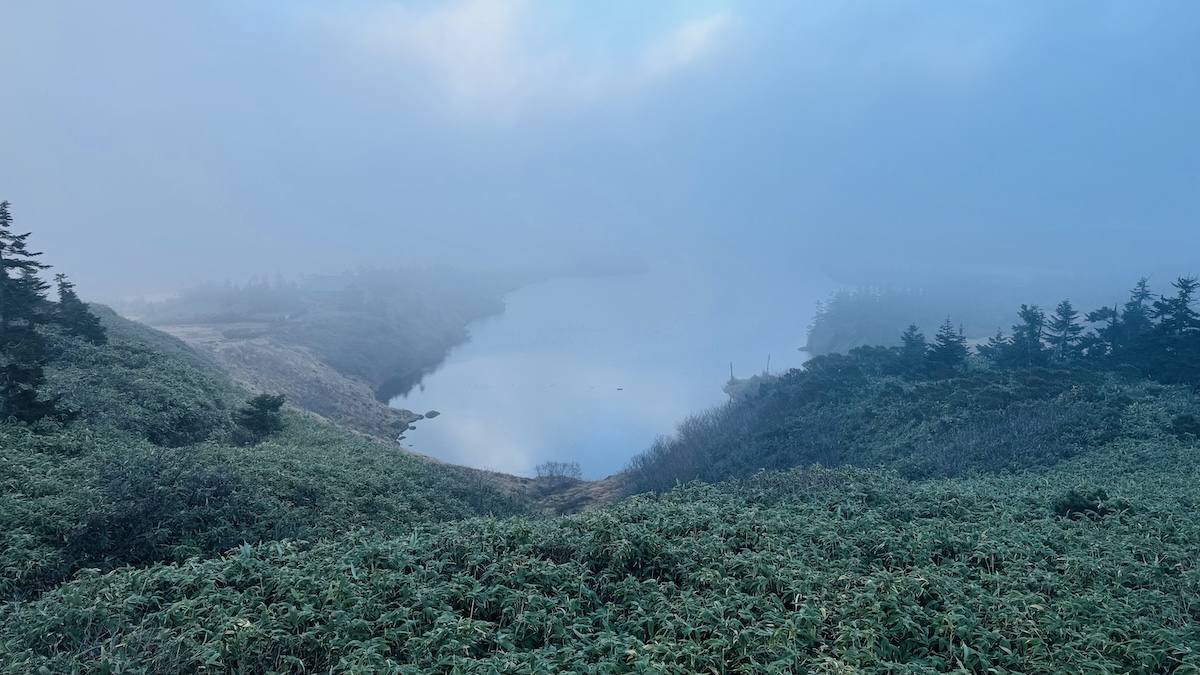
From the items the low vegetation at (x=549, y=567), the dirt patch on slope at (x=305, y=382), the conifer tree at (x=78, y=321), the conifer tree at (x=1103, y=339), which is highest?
the conifer tree at (x=1103, y=339)

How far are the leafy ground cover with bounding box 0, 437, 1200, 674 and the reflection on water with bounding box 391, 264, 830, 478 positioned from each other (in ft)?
127

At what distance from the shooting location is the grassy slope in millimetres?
8891

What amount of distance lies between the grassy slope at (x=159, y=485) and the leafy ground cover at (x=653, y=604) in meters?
2.25

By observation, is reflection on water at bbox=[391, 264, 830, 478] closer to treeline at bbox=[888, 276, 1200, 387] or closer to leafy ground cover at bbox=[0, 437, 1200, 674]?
treeline at bbox=[888, 276, 1200, 387]

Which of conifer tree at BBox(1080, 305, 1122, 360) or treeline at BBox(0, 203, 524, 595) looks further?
conifer tree at BBox(1080, 305, 1122, 360)

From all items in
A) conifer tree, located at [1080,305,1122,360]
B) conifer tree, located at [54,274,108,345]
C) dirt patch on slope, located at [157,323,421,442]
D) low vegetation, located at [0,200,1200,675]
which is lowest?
dirt patch on slope, located at [157,323,421,442]

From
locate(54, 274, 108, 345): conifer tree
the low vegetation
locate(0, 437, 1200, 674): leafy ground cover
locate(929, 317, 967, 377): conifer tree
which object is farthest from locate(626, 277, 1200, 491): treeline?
locate(54, 274, 108, 345): conifer tree

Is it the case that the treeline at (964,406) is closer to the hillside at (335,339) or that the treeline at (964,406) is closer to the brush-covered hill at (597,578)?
the brush-covered hill at (597,578)

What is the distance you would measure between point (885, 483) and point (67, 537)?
1576cm

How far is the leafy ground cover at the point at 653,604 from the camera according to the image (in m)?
5.59

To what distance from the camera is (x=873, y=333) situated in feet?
327

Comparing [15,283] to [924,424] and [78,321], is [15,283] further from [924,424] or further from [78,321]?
[924,424]

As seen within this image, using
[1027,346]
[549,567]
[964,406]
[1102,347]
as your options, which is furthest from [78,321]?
[1102,347]

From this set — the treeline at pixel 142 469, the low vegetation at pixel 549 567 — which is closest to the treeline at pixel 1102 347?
the low vegetation at pixel 549 567
